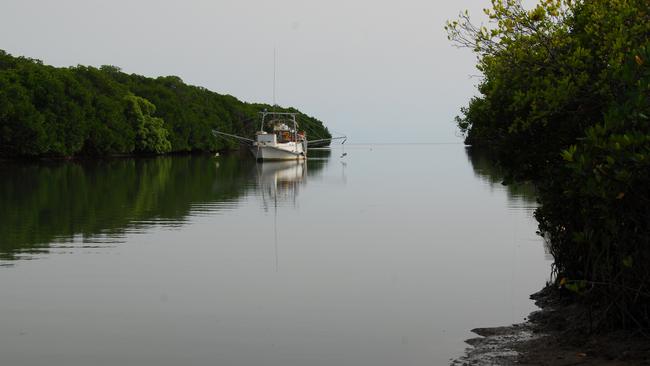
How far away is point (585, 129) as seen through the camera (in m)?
14.1

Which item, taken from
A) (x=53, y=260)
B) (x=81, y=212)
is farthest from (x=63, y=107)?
(x=53, y=260)

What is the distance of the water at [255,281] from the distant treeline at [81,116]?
57.7 meters

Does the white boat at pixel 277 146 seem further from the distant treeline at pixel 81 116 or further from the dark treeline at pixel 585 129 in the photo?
the dark treeline at pixel 585 129

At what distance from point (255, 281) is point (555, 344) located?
927cm

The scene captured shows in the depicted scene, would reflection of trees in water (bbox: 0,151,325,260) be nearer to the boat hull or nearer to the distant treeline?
the distant treeline

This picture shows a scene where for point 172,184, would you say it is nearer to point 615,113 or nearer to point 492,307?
point 492,307

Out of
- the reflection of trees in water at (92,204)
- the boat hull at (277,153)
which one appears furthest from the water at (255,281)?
the boat hull at (277,153)

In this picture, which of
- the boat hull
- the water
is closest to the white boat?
the boat hull

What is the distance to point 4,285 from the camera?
19406 millimetres

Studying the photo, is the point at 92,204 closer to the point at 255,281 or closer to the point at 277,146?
the point at 255,281

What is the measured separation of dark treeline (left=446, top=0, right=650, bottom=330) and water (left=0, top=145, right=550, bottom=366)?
100 inches

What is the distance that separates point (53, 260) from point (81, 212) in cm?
1462

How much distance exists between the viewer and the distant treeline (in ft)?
314

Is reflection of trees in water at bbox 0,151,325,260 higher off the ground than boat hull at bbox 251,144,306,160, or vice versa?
boat hull at bbox 251,144,306,160
